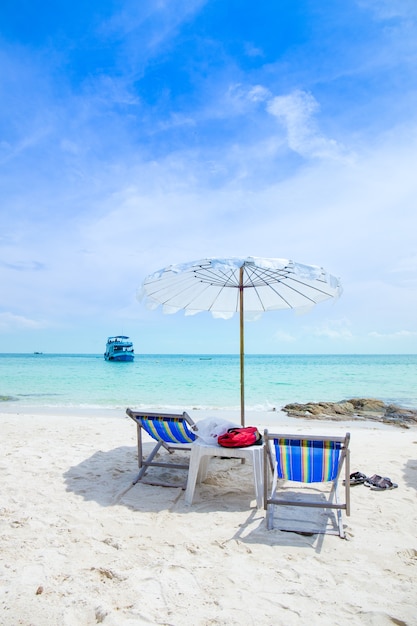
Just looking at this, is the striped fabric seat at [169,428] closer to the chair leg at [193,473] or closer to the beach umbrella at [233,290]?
the chair leg at [193,473]

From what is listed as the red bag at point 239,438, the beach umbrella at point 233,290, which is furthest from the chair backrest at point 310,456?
the beach umbrella at point 233,290

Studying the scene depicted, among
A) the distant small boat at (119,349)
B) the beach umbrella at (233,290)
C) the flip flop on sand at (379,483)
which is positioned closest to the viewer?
the flip flop on sand at (379,483)

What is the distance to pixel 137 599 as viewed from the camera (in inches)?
82.0

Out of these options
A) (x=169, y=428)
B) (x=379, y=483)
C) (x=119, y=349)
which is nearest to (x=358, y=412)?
(x=379, y=483)

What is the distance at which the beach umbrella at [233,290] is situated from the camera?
14.7 ft

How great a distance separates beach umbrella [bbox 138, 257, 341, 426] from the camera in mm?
4477

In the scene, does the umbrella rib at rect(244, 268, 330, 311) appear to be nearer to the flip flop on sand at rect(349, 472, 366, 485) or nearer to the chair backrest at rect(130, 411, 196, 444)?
the chair backrest at rect(130, 411, 196, 444)

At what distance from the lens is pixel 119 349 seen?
1711 inches

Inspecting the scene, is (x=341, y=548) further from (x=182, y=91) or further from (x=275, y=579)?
(x=182, y=91)

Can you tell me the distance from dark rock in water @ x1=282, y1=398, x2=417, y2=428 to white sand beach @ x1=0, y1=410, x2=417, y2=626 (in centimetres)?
567

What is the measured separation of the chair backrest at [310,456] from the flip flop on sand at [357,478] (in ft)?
3.55

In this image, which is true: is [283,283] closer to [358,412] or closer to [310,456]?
[310,456]

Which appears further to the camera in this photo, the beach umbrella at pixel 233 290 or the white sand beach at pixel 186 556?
the beach umbrella at pixel 233 290

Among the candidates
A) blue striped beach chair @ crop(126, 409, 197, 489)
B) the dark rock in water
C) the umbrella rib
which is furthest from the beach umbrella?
the dark rock in water
